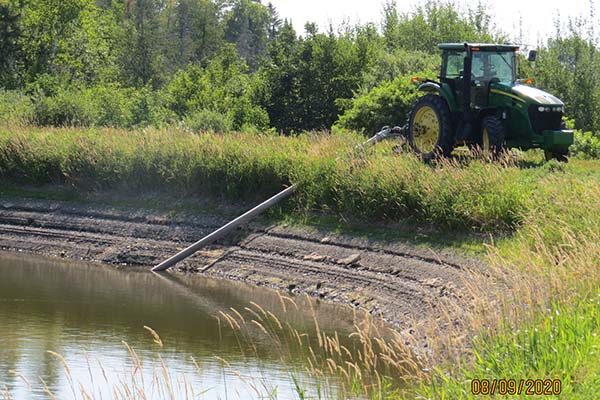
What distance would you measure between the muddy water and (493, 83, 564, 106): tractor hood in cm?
695

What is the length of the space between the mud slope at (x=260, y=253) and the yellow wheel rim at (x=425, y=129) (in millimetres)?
4015

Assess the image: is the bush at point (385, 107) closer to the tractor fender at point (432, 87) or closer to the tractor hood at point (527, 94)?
the tractor fender at point (432, 87)

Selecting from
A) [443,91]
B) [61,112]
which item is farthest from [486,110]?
[61,112]

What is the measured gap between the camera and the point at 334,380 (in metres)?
12.1

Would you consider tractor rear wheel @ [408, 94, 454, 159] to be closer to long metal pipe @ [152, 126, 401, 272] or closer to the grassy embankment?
the grassy embankment

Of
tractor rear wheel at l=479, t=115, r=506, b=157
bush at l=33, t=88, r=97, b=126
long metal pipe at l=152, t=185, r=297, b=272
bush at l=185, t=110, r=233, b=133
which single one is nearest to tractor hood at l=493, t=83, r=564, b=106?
tractor rear wheel at l=479, t=115, r=506, b=157

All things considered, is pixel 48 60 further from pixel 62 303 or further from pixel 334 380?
pixel 334 380

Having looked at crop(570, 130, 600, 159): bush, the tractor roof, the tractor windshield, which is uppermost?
the tractor roof

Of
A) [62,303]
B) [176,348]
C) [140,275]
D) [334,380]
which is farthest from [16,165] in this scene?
[334,380]

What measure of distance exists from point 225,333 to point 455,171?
240 inches

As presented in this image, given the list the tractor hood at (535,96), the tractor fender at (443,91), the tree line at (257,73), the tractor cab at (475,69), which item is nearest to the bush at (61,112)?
the tree line at (257,73)

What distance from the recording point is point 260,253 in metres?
22.1

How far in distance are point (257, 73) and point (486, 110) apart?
27.0m

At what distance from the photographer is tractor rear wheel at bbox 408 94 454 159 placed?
22.9 metres
